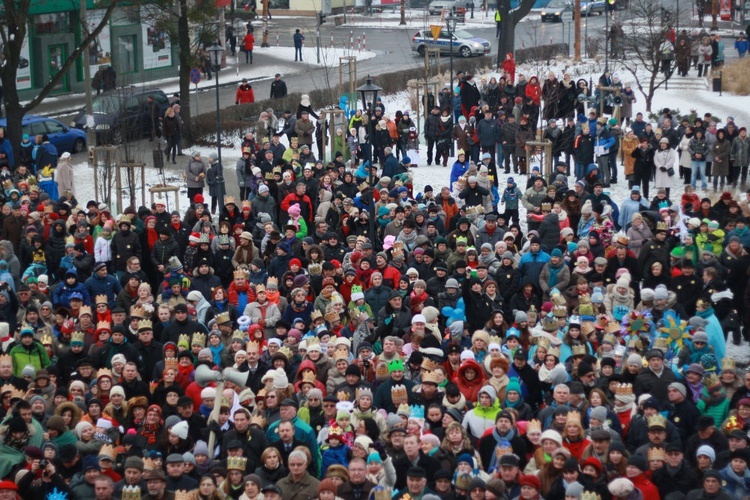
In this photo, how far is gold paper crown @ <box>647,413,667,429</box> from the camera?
38.2ft

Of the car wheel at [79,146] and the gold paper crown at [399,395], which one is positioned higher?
the car wheel at [79,146]

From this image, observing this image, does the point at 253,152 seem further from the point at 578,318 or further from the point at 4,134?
the point at 578,318

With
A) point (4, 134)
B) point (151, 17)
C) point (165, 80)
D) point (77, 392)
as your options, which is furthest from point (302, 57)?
point (77, 392)

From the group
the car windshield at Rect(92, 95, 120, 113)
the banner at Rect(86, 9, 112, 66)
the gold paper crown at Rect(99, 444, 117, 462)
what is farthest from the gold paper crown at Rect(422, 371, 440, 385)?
the banner at Rect(86, 9, 112, 66)

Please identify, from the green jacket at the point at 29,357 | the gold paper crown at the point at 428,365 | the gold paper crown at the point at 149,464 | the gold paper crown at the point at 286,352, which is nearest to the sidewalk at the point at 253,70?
the green jacket at the point at 29,357

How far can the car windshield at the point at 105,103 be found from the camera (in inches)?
1162

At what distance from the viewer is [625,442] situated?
40.5ft

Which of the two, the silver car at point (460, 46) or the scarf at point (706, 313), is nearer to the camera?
the scarf at point (706, 313)

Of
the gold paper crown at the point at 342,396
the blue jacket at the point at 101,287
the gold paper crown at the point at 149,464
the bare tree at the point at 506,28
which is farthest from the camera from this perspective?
the bare tree at the point at 506,28

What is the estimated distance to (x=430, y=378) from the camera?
13.0 meters

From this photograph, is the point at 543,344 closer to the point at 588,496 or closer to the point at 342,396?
the point at 342,396

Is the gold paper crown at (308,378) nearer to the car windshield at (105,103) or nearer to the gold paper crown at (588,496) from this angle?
the gold paper crown at (588,496)

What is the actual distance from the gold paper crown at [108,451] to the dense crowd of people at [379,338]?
2 centimetres

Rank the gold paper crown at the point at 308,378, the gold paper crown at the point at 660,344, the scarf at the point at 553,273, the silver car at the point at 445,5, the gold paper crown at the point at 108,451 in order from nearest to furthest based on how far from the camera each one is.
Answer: the gold paper crown at the point at 108,451 → the gold paper crown at the point at 308,378 → the gold paper crown at the point at 660,344 → the scarf at the point at 553,273 → the silver car at the point at 445,5
